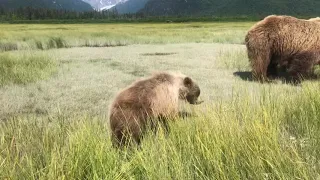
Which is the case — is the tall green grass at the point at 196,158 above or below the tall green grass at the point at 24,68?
above

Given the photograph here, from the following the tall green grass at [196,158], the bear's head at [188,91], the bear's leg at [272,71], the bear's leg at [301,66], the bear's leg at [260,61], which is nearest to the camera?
the tall green grass at [196,158]

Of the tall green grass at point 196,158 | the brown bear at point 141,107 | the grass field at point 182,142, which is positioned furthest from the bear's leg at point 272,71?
the tall green grass at point 196,158

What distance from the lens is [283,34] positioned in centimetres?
1083

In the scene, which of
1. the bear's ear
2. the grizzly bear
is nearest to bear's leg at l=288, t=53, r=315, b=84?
the grizzly bear

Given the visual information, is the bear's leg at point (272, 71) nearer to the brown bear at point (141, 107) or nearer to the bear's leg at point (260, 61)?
the bear's leg at point (260, 61)

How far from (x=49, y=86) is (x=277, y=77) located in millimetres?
6911

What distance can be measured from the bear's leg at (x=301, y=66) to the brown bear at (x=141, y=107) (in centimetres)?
538

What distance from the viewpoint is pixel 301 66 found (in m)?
10.8

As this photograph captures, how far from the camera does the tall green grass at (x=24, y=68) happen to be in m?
12.3

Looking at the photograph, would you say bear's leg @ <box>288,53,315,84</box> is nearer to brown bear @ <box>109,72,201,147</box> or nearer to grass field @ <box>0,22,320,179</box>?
grass field @ <box>0,22,320,179</box>

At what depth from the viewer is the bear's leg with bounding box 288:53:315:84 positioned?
35.3 ft

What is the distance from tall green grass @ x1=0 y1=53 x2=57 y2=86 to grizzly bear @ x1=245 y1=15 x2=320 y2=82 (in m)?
6.92

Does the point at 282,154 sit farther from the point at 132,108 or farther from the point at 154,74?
the point at 154,74

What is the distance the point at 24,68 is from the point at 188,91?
8.31 meters
